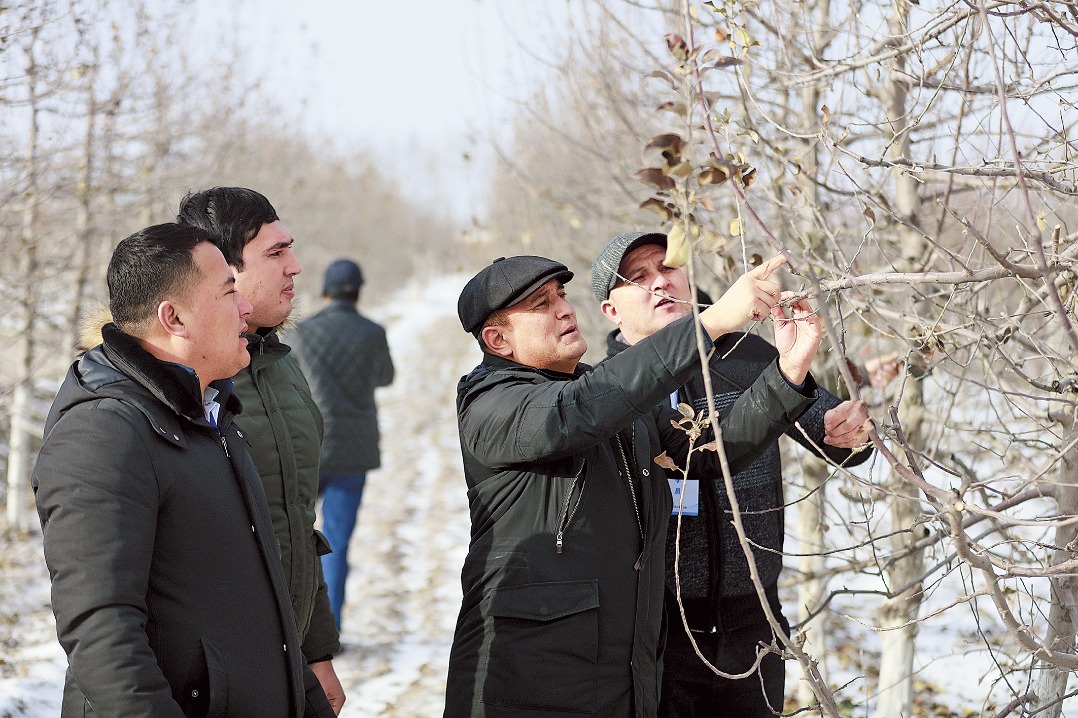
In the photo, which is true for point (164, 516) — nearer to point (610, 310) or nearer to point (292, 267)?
point (292, 267)

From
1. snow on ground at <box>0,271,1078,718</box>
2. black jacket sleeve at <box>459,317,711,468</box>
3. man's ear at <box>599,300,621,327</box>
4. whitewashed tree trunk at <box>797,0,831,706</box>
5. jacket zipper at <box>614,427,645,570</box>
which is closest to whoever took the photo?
black jacket sleeve at <box>459,317,711,468</box>

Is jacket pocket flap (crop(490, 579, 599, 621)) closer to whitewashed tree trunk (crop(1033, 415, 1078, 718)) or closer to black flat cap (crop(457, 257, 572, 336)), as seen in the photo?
black flat cap (crop(457, 257, 572, 336))

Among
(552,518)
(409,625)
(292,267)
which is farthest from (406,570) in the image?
(552,518)

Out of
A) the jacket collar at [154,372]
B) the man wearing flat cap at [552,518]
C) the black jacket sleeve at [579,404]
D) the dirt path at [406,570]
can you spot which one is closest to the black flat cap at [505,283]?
the man wearing flat cap at [552,518]

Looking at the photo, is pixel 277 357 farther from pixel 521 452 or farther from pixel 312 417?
pixel 521 452

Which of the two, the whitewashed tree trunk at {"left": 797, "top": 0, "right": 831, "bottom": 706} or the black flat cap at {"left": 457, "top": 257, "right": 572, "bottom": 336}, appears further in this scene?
the whitewashed tree trunk at {"left": 797, "top": 0, "right": 831, "bottom": 706}

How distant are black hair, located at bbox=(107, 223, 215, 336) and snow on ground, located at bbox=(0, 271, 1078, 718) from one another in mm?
1465

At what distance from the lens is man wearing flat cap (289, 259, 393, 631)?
215 inches

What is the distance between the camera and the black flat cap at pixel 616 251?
2.88m

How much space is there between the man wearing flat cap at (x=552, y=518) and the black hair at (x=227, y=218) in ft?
2.03

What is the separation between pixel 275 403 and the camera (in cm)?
281

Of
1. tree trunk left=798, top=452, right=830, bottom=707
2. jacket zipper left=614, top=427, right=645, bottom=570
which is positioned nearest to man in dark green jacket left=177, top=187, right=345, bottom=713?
jacket zipper left=614, top=427, right=645, bottom=570

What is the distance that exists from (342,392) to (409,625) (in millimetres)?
1541

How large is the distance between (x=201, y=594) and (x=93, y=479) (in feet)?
0.95
